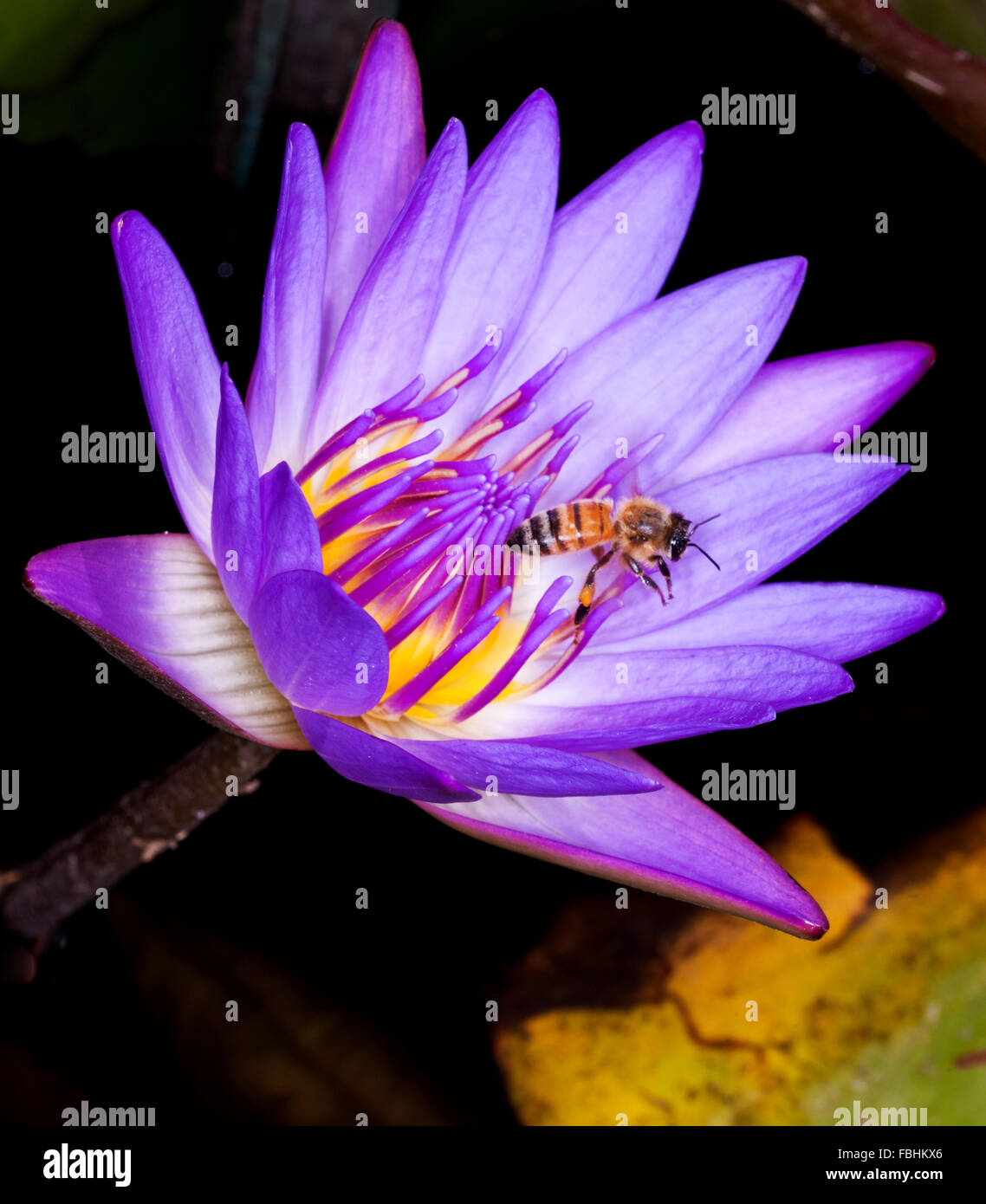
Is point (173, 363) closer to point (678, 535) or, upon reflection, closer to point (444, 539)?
point (444, 539)

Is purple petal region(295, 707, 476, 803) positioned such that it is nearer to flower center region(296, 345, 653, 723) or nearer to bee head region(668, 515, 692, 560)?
flower center region(296, 345, 653, 723)

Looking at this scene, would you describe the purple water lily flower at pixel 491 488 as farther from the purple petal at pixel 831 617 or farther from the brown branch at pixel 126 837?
the brown branch at pixel 126 837

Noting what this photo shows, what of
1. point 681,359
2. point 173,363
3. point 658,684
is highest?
point 681,359

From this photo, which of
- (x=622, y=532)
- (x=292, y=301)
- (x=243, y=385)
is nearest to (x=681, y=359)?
(x=622, y=532)

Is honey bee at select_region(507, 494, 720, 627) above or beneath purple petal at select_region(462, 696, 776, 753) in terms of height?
above

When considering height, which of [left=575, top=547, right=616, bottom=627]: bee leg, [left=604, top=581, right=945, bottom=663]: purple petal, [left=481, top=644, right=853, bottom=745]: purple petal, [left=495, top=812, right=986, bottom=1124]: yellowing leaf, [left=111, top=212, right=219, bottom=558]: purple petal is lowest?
[left=495, top=812, right=986, bottom=1124]: yellowing leaf

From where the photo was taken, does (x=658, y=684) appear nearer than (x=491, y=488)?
Yes

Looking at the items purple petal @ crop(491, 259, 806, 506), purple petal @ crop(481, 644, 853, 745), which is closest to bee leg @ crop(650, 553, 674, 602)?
purple petal @ crop(481, 644, 853, 745)

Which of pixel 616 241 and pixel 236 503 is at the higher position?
pixel 616 241
